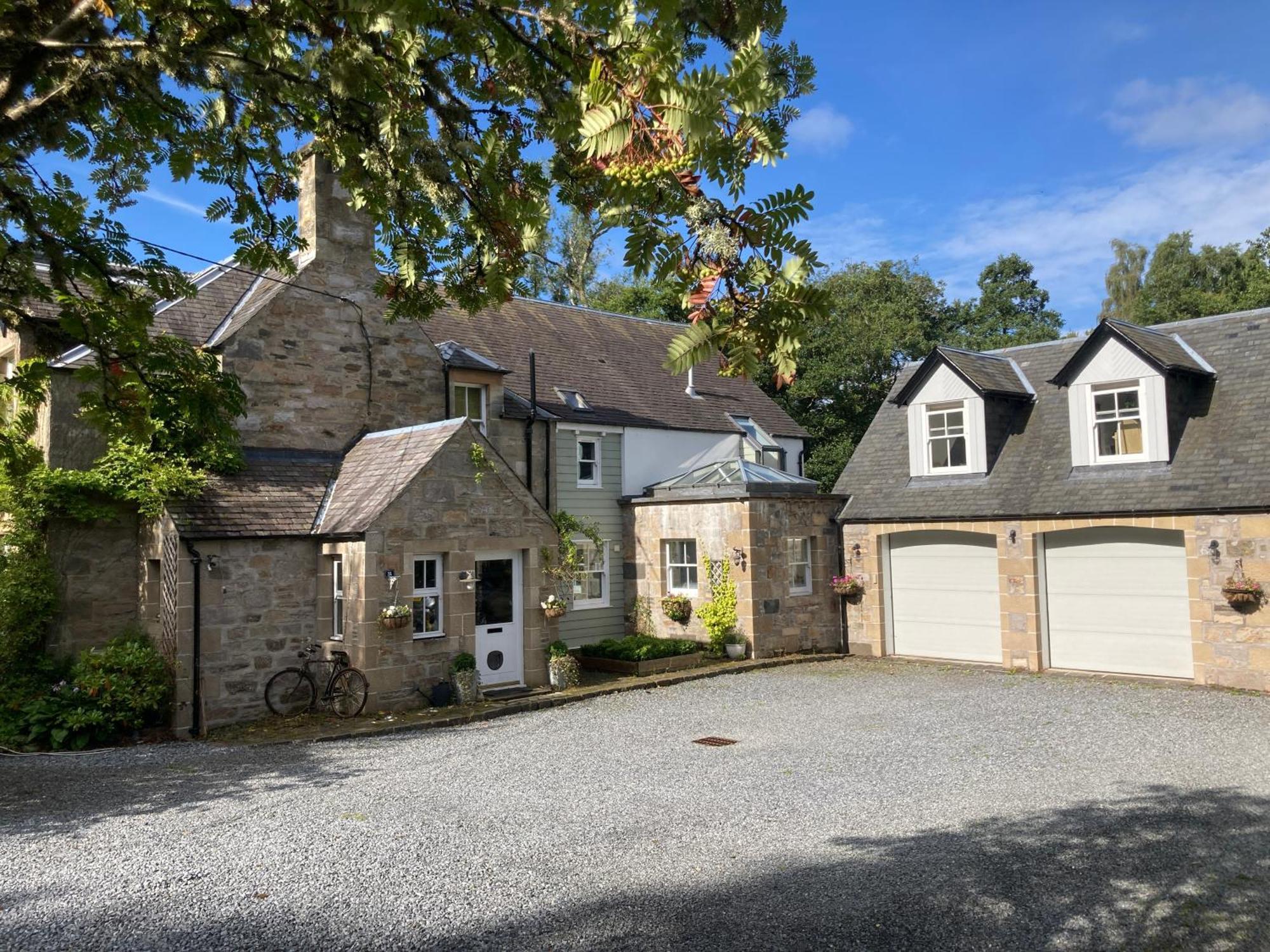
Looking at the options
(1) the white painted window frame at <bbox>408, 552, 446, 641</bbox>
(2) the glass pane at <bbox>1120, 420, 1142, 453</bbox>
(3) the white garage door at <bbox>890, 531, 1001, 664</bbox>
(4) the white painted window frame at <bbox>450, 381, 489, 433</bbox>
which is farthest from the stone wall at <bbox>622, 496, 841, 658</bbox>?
(1) the white painted window frame at <bbox>408, 552, 446, 641</bbox>

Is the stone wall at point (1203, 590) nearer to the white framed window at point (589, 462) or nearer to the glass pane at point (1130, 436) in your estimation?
the glass pane at point (1130, 436)

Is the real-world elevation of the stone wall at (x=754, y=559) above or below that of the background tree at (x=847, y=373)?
below

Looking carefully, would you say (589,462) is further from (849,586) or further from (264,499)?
(264,499)

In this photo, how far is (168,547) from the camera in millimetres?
13742

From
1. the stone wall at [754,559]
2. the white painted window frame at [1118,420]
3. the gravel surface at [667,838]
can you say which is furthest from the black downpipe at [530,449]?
the white painted window frame at [1118,420]

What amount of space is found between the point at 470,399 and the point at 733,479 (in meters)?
5.88

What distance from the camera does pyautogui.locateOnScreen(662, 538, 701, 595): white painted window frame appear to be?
20.4 metres

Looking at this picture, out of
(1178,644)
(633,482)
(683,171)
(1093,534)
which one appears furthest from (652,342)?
(683,171)

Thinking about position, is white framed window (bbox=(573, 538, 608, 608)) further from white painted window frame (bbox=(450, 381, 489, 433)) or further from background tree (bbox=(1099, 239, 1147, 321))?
background tree (bbox=(1099, 239, 1147, 321))

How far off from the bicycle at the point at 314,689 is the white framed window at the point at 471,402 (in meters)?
5.81

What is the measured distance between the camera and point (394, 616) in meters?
14.1

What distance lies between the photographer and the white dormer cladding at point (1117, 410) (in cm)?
1694

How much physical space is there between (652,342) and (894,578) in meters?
10.3

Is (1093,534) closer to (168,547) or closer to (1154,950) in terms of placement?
(1154,950)
